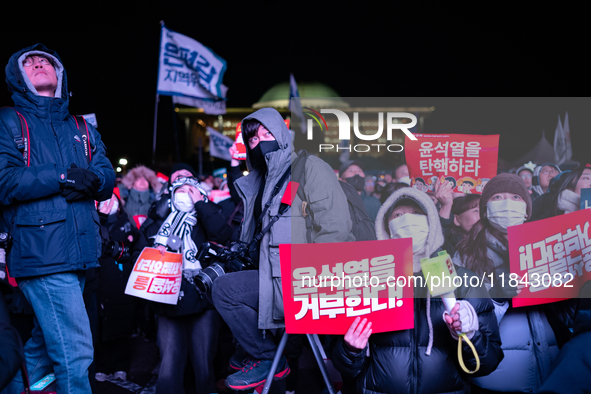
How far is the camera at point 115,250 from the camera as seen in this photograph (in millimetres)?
3008

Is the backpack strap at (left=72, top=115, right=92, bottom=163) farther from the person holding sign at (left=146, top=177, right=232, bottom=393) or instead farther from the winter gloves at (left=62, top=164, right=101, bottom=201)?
the person holding sign at (left=146, top=177, right=232, bottom=393)

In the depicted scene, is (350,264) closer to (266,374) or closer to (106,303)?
(266,374)

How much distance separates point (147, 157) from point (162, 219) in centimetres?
2888

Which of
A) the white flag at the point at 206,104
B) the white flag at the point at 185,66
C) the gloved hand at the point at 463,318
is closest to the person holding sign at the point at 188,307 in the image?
the gloved hand at the point at 463,318

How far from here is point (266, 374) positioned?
2.50 m

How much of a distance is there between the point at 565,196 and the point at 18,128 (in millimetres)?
2845

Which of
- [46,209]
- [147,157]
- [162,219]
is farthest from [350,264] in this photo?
[147,157]

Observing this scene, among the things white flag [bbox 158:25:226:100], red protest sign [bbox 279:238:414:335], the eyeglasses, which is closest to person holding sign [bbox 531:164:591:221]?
red protest sign [bbox 279:238:414:335]

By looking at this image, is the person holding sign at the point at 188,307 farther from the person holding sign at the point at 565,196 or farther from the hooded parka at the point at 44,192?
the person holding sign at the point at 565,196

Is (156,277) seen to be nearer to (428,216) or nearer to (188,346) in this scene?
(188,346)

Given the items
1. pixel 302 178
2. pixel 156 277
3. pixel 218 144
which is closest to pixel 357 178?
pixel 302 178

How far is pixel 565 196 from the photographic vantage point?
2186 mm

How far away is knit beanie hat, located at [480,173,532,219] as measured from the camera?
2.11 meters

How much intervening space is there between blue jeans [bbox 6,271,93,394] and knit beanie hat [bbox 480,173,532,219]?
217 cm
